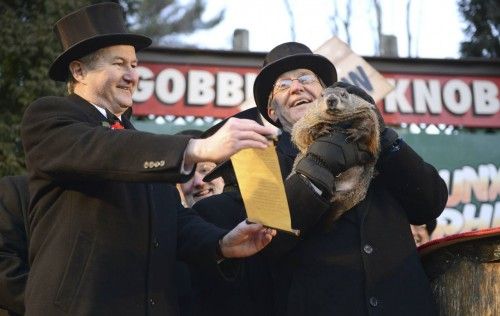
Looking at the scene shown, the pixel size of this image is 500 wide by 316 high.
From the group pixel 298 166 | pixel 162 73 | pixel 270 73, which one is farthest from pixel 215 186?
pixel 162 73

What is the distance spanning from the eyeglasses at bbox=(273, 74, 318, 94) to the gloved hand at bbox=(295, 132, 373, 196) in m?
0.89

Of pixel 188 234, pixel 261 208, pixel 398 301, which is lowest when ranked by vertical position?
pixel 398 301

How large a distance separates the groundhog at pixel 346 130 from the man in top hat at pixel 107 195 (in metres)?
0.34

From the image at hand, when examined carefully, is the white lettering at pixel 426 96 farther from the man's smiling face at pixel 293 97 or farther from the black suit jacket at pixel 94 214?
the black suit jacket at pixel 94 214

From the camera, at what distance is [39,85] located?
8.63 meters

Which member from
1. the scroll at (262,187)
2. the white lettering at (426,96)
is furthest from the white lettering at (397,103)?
the scroll at (262,187)

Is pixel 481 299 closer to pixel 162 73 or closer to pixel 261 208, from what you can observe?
pixel 261 208

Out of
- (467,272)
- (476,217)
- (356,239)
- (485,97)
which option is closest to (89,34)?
(356,239)

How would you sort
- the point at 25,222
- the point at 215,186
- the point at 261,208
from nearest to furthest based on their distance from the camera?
the point at 261,208 < the point at 25,222 < the point at 215,186

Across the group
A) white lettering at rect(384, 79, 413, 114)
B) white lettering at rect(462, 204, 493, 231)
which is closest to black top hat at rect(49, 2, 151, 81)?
white lettering at rect(462, 204, 493, 231)

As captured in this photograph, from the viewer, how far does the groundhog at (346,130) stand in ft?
9.23

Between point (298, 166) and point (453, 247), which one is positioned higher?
point (298, 166)

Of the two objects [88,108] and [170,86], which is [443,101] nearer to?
[170,86]

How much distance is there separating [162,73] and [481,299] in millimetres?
6721
